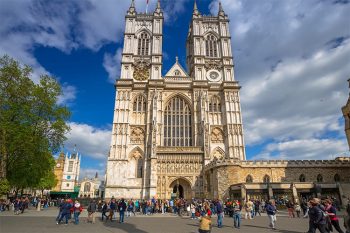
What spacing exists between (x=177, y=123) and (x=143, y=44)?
16.3 metres

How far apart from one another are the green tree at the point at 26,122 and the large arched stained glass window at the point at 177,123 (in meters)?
15.9

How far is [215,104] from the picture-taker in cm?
4025

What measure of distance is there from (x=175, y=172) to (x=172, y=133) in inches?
257

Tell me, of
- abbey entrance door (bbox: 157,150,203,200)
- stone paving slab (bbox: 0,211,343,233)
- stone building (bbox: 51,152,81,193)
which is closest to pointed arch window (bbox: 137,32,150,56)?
abbey entrance door (bbox: 157,150,203,200)

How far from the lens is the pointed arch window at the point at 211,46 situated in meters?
44.6

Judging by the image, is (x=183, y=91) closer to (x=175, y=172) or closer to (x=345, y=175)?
(x=175, y=172)

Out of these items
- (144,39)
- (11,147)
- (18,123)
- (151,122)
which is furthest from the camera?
(144,39)

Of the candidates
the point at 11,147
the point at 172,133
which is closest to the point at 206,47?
the point at 172,133

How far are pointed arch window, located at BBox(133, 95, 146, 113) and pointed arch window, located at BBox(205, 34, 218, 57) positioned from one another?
14.7 m

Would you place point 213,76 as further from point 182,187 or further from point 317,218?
point 317,218

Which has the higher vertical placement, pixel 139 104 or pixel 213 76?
pixel 213 76

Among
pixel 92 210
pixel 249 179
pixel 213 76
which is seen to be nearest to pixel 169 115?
pixel 213 76

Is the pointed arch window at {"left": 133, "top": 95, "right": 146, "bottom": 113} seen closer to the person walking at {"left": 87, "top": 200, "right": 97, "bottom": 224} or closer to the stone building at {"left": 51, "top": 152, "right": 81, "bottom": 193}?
the person walking at {"left": 87, "top": 200, "right": 97, "bottom": 224}

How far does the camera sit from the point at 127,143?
3588 centimetres
